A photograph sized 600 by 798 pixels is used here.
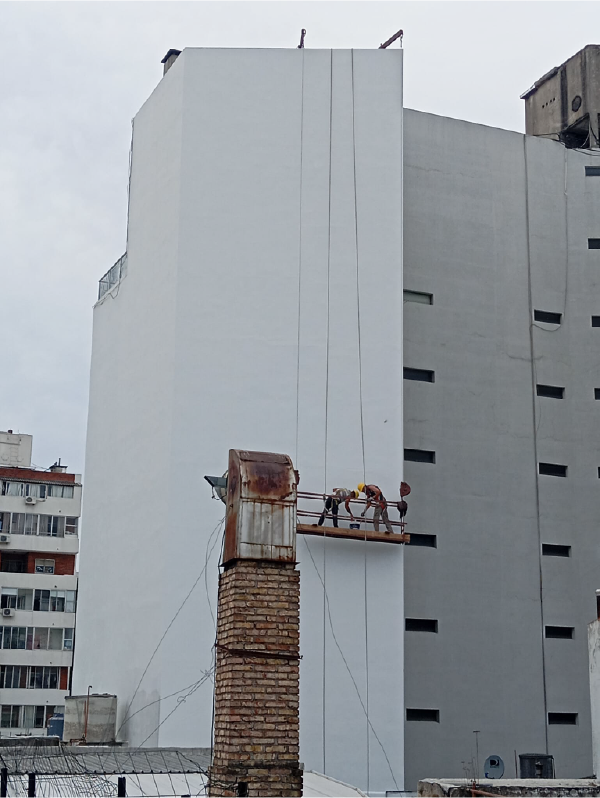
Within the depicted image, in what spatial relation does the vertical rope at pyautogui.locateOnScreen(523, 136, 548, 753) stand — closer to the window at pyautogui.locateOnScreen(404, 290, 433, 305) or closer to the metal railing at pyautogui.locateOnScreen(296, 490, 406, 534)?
the window at pyautogui.locateOnScreen(404, 290, 433, 305)

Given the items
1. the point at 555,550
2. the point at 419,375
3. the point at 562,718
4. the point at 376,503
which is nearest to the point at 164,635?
the point at 376,503

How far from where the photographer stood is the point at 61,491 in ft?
190

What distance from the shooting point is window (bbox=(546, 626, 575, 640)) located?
3176 centimetres

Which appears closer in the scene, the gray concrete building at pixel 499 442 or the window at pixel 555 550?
the gray concrete building at pixel 499 442

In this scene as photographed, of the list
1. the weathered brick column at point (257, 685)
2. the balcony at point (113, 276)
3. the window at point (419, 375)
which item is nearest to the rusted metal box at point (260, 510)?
the weathered brick column at point (257, 685)

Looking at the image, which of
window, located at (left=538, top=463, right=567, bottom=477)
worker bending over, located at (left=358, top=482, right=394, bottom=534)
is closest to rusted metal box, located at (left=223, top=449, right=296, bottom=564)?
worker bending over, located at (left=358, top=482, right=394, bottom=534)

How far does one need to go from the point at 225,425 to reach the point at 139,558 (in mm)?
4378

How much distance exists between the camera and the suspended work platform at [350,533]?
26.7m

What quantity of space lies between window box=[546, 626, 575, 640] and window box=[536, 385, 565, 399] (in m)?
7.05

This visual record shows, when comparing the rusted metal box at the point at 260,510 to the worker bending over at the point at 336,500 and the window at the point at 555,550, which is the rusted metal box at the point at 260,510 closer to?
the worker bending over at the point at 336,500

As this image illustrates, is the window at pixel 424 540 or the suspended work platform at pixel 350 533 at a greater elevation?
the window at pixel 424 540

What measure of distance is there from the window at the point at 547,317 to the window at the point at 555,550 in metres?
7.06

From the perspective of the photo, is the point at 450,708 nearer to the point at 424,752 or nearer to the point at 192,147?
the point at 424,752

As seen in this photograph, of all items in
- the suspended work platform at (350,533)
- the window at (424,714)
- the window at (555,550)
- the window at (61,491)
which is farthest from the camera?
the window at (61,491)
